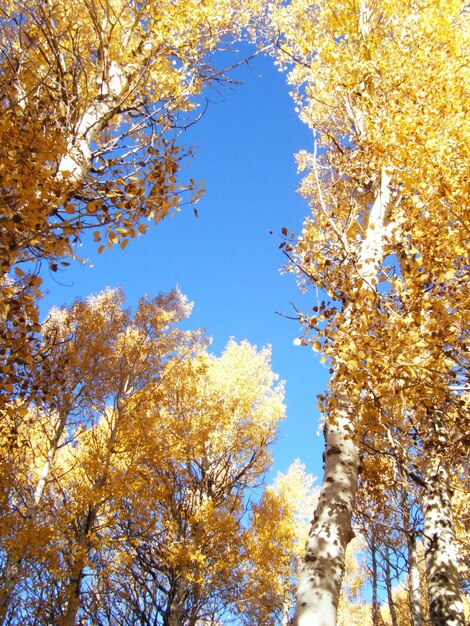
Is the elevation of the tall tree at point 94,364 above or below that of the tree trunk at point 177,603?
above

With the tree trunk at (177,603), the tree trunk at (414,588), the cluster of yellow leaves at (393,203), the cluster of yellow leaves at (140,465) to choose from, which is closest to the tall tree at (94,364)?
the cluster of yellow leaves at (140,465)

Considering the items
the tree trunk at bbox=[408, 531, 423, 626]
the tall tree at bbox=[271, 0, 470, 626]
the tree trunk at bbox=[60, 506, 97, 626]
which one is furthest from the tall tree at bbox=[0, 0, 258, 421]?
the tree trunk at bbox=[408, 531, 423, 626]

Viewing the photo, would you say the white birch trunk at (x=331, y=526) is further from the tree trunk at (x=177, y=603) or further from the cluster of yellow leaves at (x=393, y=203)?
the tree trunk at (x=177, y=603)

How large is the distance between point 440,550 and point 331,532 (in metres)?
2.05

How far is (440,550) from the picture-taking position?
399 centimetres

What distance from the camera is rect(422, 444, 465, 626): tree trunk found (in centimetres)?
374

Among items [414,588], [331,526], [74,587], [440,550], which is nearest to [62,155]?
[331,526]

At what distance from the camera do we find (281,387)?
11.9 meters

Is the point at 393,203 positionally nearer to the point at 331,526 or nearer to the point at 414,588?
the point at 331,526

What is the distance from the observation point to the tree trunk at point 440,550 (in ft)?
12.3

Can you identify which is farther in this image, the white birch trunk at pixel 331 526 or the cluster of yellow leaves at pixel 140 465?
the cluster of yellow leaves at pixel 140 465

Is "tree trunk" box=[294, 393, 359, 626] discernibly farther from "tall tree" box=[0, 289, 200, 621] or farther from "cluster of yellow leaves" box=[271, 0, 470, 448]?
"tall tree" box=[0, 289, 200, 621]

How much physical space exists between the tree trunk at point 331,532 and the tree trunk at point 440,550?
156cm

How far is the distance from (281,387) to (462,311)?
29.9 feet
